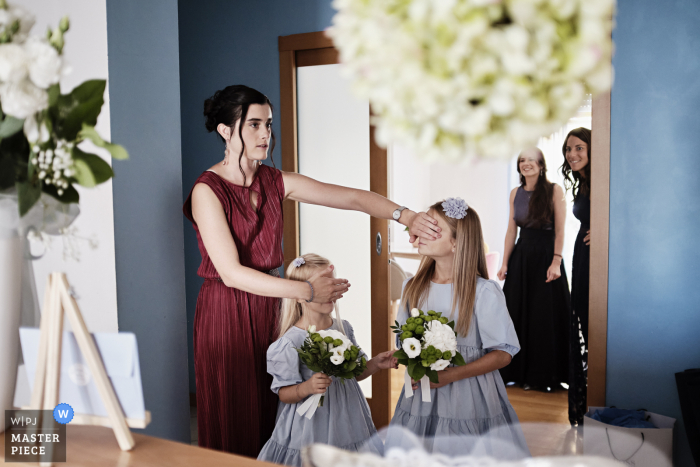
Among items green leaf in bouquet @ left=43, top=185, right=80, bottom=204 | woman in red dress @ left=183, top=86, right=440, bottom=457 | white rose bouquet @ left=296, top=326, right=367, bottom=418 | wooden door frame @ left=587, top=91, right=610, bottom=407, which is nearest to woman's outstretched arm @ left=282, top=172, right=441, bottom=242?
woman in red dress @ left=183, top=86, right=440, bottom=457

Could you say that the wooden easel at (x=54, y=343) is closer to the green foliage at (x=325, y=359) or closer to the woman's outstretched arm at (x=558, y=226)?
the green foliage at (x=325, y=359)

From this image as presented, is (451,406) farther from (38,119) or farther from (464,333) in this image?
(38,119)

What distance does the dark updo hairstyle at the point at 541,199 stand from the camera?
10.3 feet

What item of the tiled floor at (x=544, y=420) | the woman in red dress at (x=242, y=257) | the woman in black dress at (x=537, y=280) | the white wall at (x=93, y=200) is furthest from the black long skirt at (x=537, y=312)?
the white wall at (x=93, y=200)

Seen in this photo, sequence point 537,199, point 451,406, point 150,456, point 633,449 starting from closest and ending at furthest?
point 150,456, point 451,406, point 633,449, point 537,199

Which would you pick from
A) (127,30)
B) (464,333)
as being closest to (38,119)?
(127,30)

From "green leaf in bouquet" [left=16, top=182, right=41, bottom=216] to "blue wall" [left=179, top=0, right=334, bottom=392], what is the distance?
93.1 inches

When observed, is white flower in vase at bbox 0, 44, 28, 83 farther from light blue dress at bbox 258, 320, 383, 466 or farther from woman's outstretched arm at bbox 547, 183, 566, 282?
woman's outstretched arm at bbox 547, 183, 566, 282

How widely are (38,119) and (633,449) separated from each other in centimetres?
234

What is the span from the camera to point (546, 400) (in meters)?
3.35

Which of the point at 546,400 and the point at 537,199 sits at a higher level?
the point at 537,199

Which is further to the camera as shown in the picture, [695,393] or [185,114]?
[185,114]

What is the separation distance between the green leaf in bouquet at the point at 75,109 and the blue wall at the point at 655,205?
2136mm

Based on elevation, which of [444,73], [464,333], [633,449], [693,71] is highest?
[693,71]
